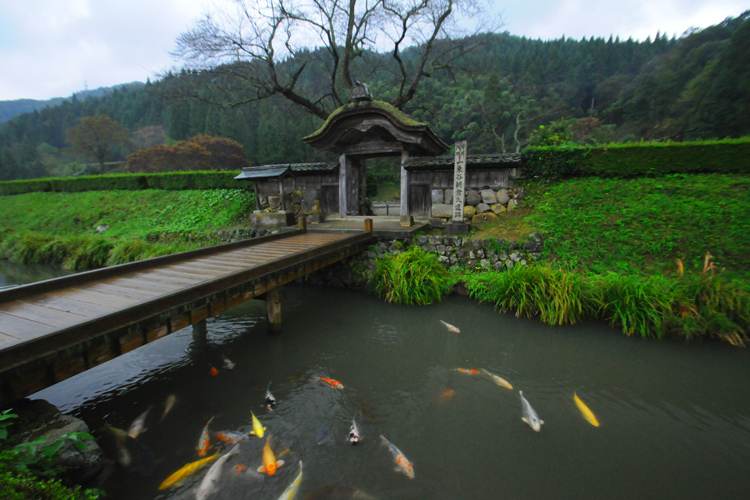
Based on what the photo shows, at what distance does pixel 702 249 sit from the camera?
731 cm

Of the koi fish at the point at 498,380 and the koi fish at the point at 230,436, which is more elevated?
the koi fish at the point at 230,436

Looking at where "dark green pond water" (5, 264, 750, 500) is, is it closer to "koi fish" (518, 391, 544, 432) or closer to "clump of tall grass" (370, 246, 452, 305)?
"koi fish" (518, 391, 544, 432)

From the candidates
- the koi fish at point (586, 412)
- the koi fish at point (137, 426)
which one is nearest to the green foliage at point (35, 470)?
the koi fish at point (137, 426)

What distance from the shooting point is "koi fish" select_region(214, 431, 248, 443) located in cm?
359

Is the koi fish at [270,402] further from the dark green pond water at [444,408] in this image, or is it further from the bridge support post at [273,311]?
the bridge support post at [273,311]

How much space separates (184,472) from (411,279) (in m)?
5.43

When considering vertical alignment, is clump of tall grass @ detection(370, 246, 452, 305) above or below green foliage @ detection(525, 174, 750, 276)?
below

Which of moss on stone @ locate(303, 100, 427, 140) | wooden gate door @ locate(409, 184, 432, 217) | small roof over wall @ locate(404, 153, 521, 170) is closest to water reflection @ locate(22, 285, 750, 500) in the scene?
small roof over wall @ locate(404, 153, 521, 170)

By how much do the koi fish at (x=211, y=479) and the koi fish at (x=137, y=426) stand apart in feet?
3.80

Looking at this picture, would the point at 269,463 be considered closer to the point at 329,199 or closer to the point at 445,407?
the point at 445,407

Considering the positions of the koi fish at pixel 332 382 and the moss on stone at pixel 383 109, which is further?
the moss on stone at pixel 383 109

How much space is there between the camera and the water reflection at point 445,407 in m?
3.16

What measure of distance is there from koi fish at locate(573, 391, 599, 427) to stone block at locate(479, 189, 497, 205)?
7044mm

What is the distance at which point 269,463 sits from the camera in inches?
130
